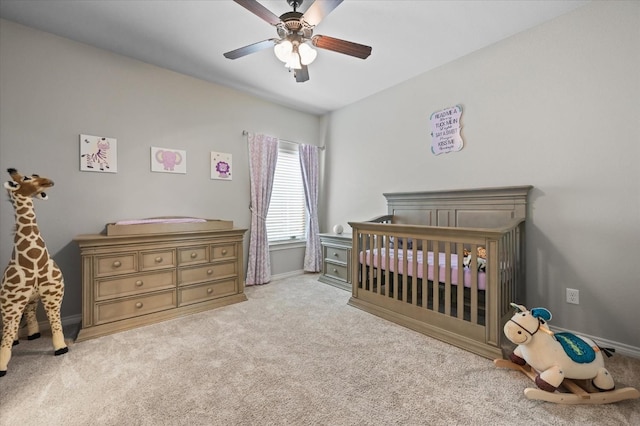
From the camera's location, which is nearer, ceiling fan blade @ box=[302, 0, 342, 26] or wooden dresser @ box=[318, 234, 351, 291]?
→ ceiling fan blade @ box=[302, 0, 342, 26]

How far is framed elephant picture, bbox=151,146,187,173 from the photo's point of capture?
284cm

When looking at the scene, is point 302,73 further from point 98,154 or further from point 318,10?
point 98,154

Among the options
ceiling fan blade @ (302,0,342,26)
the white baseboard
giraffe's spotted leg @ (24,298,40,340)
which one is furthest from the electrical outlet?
giraffe's spotted leg @ (24,298,40,340)

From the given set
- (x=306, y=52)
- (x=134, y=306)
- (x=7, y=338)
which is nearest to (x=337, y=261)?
(x=134, y=306)

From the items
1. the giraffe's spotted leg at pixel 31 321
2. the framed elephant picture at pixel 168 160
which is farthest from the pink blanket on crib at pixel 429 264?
the giraffe's spotted leg at pixel 31 321

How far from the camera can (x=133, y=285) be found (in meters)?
2.30

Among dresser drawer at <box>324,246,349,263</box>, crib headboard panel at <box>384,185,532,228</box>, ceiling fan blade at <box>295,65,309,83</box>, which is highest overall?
ceiling fan blade at <box>295,65,309,83</box>

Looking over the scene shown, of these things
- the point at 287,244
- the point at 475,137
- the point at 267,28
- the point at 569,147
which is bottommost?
the point at 287,244

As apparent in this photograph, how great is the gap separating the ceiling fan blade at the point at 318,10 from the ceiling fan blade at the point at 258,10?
0.20 m

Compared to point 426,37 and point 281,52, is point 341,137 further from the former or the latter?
point 281,52

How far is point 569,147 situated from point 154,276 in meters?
3.62

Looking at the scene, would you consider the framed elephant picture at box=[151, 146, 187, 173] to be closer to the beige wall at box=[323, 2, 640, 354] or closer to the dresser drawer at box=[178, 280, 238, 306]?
the dresser drawer at box=[178, 280, 238, 306]

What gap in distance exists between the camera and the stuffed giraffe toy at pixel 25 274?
1.71 m

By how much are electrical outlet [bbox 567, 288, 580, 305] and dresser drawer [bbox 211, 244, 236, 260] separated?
3013 millimetres
